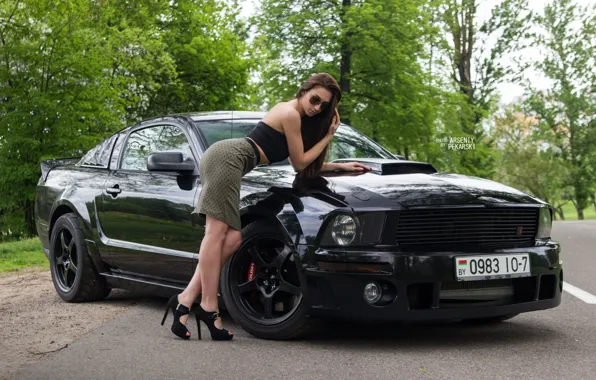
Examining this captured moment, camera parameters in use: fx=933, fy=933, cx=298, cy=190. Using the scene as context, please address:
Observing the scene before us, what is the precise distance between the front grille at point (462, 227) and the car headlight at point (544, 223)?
171mm

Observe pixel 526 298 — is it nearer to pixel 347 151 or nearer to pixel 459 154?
pixel 347 151

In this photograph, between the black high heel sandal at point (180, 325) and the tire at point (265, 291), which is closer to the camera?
the tire at point (265, 291)

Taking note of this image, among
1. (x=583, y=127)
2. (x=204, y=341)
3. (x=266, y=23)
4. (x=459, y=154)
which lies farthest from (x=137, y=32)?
(x=583, y=127)

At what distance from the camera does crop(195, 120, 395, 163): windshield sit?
6633 mm

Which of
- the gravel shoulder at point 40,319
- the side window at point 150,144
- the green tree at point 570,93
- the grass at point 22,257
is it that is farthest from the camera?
the green tree at point 570,93

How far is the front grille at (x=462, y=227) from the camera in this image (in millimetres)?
5219

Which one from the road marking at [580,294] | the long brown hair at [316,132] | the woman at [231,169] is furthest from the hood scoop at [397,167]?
the road marking at [580,294]

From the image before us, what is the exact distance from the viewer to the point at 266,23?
31.3m

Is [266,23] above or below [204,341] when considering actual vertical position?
above

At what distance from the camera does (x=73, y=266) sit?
7730mm

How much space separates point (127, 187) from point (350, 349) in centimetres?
257

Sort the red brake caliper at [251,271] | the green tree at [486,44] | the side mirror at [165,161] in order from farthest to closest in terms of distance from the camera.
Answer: the green tree at [486,44] < the side mirror at [165,161] < the red brake caliper at [251,271]

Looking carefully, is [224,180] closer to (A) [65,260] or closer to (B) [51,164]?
(A) [65,260]

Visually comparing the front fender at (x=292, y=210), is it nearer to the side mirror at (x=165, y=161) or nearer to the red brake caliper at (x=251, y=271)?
the red brake caliper at (x=251, y=271)
